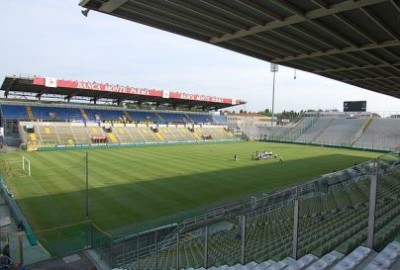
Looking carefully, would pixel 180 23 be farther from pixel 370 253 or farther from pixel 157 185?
pixel 157 185

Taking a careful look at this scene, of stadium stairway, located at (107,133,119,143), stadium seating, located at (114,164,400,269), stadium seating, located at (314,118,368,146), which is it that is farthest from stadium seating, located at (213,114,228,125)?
stadium seating, located at (114,164,400,269)

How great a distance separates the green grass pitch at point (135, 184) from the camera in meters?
17.0

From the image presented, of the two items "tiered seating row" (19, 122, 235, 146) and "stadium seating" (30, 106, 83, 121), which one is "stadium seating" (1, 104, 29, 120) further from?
"tiered seating row" (19, 122, 235, 146)

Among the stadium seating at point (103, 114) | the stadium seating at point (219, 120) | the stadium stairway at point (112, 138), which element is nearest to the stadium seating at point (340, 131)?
the stadium seating at point (219, 120)

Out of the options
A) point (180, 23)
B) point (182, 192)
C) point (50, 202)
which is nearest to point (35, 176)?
point (50, 202)

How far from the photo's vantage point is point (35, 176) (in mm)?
25391

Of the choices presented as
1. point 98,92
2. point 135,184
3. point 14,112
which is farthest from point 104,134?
point 135,184

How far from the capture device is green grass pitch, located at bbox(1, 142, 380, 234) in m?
17.0

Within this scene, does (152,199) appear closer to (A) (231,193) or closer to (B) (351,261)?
(A) (231,193)

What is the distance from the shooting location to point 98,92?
2202 inches

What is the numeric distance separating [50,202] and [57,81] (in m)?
34.3

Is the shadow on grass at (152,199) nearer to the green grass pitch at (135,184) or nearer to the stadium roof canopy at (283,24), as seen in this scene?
the green grass pitch at (135,184)

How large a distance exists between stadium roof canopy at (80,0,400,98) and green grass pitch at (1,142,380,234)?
920cm

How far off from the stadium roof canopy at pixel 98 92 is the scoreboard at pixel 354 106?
28.9m
